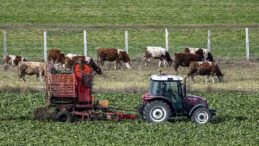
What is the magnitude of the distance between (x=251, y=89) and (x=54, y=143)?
13830 millimetres

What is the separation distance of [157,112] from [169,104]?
0.47 meters

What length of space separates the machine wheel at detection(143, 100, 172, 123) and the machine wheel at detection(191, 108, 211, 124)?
2.24ft

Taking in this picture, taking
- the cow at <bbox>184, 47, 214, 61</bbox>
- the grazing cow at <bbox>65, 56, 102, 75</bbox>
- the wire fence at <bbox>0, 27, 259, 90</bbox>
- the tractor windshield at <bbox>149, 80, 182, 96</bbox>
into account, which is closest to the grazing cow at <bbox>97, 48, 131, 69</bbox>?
the wire fence at <bbox>0, 27, 259, 90</bbox>

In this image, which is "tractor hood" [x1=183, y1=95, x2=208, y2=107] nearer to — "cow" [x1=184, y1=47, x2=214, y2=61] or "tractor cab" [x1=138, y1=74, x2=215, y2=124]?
"tractor cab" [x1=138, y1=74, x2=215, y2=124]

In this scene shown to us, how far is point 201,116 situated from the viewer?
28031mm

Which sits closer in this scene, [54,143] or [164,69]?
[54,143]

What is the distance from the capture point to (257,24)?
5803 centimetres

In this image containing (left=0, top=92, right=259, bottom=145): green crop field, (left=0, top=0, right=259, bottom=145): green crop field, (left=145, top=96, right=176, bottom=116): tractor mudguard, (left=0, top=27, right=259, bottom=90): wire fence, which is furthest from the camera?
(left=0, top=27, right=259, bottom=90): wire fence

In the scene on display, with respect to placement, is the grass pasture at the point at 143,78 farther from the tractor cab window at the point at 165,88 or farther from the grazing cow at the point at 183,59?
the tractor cab window at the point at 165,88

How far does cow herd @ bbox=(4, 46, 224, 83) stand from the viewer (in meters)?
40.6

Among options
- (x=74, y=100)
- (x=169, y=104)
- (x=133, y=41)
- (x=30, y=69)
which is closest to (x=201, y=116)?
(x=169, y=104)

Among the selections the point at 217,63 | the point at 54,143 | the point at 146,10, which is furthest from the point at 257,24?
the point at 54,143

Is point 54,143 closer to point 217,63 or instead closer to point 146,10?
point 217,63

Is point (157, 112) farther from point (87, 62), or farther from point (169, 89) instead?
point (87, 62)
